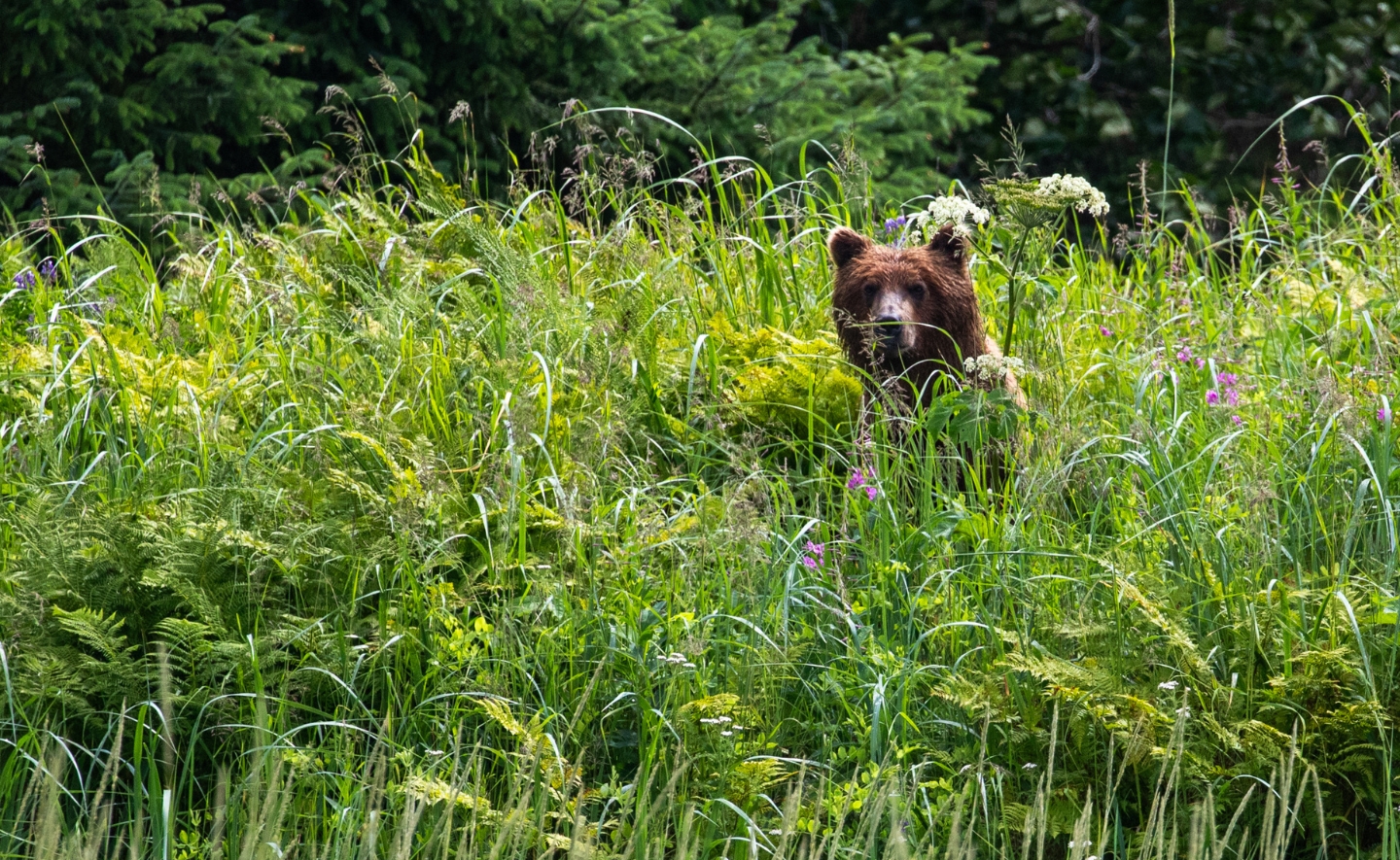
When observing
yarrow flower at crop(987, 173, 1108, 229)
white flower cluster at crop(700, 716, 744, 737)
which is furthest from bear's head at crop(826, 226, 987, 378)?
white flower cluster at crop(700, 716, 744, 737)

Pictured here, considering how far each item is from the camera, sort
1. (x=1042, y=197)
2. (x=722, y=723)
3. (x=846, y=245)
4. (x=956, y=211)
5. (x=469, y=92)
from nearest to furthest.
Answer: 1. (x=722, y=723)
2. (x=1042, y=197)
3. (x=956, y=211)
4. (x=846, y=245)
5. (x=469, y=92)

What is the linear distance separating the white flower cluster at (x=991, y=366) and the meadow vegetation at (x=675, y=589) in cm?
8

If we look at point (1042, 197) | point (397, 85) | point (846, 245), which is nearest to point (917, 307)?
point (846, 245)

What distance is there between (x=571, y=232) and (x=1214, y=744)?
122 inches

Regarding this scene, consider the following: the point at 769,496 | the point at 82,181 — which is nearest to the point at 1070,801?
the point at 769,496

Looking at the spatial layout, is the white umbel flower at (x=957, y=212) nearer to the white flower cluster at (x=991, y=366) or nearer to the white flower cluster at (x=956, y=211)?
the white flower cluster at (x=956, y=211)

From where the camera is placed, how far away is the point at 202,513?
3.43 m

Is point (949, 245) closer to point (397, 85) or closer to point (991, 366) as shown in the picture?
point (991, 366)

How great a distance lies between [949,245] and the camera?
4.20 m

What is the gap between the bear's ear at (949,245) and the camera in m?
4.18

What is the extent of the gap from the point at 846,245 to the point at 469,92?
10.9ft

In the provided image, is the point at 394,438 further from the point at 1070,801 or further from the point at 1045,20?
the point at 1045,20

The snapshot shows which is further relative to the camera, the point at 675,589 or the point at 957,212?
the point at 957,212

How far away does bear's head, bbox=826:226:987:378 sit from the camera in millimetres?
4059
